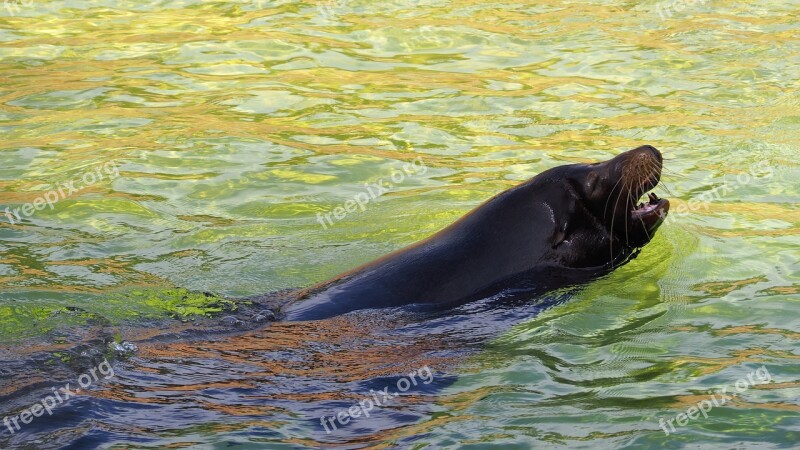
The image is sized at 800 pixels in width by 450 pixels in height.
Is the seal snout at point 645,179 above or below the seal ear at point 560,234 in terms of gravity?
above

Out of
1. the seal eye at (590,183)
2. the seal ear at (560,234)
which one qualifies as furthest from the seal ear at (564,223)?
the seal eye at (590,183)

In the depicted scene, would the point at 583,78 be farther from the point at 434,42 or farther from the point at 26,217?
the point at 26,217

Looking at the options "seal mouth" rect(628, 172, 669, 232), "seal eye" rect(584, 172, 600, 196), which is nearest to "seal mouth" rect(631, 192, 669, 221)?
"seal mouth" rect(628, 172, 669, 232)

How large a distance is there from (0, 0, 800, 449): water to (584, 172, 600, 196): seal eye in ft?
2.04

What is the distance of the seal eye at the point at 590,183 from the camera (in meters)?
6.52

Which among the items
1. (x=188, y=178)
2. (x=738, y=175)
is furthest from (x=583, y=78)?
(x=188, y=178)

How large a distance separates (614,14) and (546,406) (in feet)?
31.3

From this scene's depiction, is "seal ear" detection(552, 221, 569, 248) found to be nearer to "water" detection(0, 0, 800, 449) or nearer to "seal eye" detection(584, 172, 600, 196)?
"seal eye" detection(584, 172, 600, 196)

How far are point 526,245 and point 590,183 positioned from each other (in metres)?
0.53

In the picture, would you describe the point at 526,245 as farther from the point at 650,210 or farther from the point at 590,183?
the point at 650,210

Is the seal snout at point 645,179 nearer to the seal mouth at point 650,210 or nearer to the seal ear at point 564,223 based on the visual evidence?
the seal mouth at point 650,210

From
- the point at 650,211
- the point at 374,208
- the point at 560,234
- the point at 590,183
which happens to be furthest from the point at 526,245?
the point at 374,208

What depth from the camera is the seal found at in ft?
20.5

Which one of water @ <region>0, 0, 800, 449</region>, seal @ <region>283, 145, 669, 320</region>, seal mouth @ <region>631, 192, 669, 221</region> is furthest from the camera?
seal mouth @ <region>631, 192, 669, 221</region>
